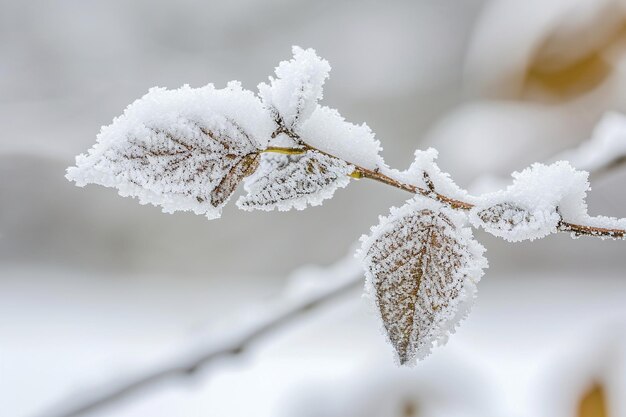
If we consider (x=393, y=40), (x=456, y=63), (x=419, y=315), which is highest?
(x=393, y=40)

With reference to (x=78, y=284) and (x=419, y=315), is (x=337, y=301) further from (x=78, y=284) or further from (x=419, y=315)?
(x=78, y=284)

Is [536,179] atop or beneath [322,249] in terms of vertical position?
beneath

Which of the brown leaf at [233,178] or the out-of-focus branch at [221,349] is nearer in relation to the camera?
the brown leaf at [233,178]

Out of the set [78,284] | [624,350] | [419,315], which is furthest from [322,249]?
[419,315]

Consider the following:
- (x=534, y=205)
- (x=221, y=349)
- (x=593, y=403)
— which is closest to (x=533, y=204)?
(x=534, y=205)

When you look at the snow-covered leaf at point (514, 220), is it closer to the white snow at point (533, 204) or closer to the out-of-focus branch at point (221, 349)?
the white snow at point (533, 204)

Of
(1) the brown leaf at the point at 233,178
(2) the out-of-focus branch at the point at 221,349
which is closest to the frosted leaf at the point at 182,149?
(1) the brown leaf at the point at 233,178

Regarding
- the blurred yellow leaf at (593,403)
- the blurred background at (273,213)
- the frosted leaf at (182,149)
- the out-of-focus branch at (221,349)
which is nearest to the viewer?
the frosted leaf at (182,149)

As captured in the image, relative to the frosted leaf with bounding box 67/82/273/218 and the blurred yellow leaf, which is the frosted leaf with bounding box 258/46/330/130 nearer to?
the frosted leaf with bounding box 67/82/273/218
